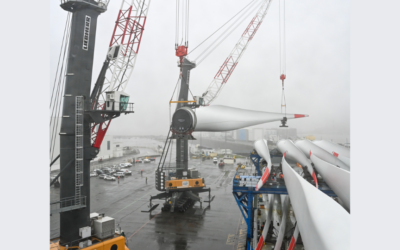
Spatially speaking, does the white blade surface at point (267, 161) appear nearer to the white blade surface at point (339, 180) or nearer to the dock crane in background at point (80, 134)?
the white blade surface at point (339, 180)

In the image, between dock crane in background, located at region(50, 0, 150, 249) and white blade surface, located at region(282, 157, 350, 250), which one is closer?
white blade surface, located at region(282, 157, 350, 250)

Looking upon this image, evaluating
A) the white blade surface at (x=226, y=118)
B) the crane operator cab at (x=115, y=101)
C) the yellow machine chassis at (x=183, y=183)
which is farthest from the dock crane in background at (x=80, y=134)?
the yellow machine chassis at (x=183, y=183)

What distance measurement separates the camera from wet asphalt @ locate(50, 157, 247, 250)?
16.6m

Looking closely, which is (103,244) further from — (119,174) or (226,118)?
(119,174)

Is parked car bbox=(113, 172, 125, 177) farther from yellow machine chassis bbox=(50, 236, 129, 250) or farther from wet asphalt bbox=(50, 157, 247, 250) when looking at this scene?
yellow machine chassis bbox=(50, 236, 129, 250)

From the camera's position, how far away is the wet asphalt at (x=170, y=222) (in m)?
16.6

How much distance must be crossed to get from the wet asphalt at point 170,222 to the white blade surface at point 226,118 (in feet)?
30.8

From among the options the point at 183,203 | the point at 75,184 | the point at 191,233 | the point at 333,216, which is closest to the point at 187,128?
the point at 75,184

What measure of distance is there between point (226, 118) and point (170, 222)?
13.2m

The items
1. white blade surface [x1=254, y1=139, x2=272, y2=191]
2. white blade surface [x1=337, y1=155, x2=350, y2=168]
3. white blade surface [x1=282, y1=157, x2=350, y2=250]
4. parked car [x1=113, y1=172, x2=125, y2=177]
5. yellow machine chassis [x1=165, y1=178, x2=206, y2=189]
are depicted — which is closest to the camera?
white blade surface [x1=282, y1=157, x2=350, y2=250]

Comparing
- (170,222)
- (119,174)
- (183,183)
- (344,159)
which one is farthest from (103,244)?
(119,174)

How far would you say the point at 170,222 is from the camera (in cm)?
2028

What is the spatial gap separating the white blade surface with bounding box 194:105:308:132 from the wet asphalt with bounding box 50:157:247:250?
30.8 ft

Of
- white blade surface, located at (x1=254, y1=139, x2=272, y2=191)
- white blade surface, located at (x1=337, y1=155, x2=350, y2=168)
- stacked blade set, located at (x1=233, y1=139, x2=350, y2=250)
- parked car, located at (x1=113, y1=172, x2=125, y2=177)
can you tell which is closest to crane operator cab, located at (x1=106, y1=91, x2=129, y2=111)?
stacked blade set, located at (x1=233, y1=139, x2=350, y2=250)
